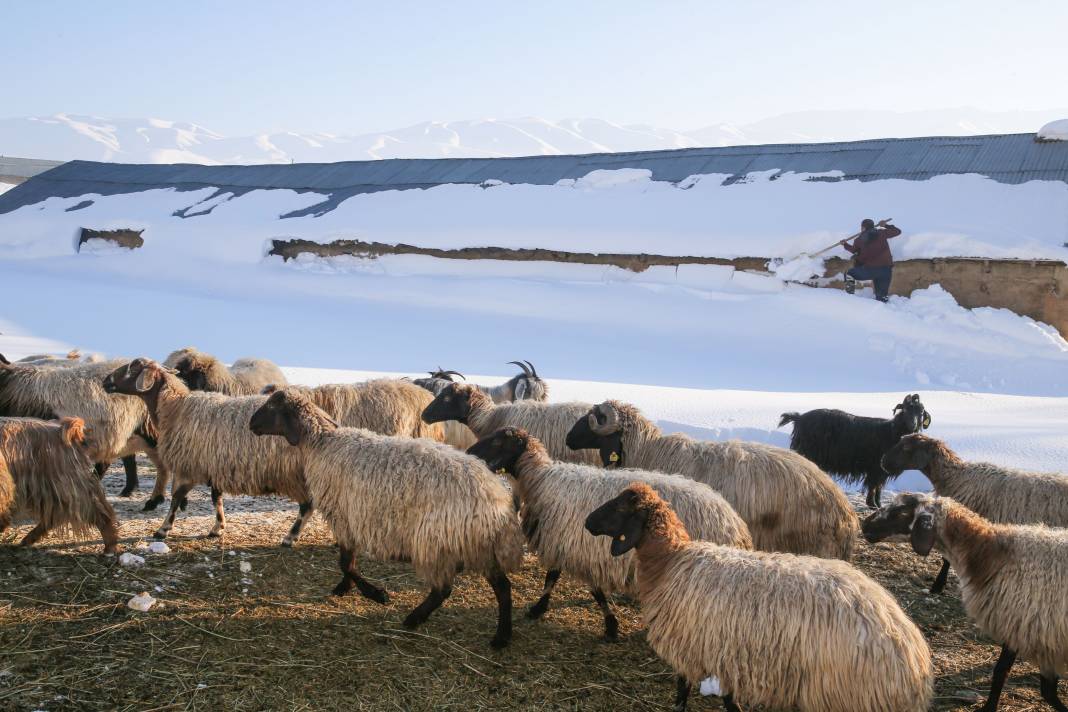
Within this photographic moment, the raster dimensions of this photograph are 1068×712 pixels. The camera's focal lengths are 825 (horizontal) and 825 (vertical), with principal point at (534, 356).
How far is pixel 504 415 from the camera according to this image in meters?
7.57

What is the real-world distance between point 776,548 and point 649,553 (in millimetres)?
1732

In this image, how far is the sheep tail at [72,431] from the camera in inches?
220

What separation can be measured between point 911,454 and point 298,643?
4.84 metres

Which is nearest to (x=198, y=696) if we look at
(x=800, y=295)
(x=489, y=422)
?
(x=489, y=422)

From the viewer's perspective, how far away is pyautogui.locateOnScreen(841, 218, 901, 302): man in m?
16.2

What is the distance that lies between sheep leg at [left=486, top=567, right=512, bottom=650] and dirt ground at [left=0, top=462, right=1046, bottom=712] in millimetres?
66

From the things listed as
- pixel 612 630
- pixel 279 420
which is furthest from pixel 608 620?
pixel 279 420

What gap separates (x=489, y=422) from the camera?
7500 millimetres

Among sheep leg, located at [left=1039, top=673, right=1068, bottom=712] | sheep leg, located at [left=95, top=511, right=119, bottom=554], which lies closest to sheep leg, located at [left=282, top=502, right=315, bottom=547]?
sheep leg, located at [left=95, top=511, right=119, bottom=554]

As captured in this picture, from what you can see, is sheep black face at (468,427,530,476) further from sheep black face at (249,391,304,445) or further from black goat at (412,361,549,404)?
black goat at (412,361,549,404)

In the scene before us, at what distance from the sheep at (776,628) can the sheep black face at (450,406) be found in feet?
10.5

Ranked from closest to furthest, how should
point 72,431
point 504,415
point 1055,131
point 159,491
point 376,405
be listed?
point 72,431
point 159,491
point 504,415
point 376,405
point 1055,131

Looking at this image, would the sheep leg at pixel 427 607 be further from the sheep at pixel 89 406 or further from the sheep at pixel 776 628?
the sheep at pixel 89 406

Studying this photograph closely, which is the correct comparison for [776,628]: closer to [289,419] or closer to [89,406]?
[289,419]
